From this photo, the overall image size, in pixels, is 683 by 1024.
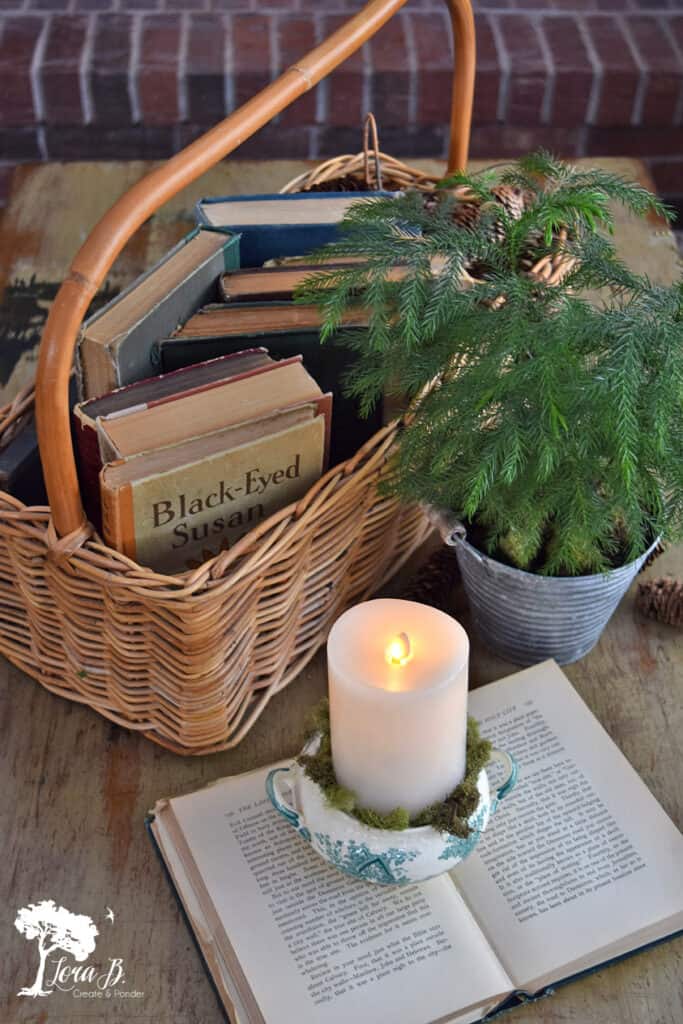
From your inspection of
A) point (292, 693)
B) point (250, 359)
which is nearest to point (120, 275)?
point (250, 359)

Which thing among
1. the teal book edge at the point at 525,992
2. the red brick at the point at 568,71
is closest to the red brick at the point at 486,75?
the red brick at the point at 568,71

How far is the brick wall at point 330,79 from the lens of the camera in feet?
6.62

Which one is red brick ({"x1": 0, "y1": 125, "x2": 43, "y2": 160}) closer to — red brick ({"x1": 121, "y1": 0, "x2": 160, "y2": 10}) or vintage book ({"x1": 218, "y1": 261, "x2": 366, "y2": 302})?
red brick ({"x1": 121, "y1": 0, "x2": 160, "y2": 10})

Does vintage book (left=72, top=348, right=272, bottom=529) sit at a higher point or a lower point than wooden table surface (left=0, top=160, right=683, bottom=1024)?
higher

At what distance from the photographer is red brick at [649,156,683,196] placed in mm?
2213

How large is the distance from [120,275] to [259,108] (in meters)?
0.56

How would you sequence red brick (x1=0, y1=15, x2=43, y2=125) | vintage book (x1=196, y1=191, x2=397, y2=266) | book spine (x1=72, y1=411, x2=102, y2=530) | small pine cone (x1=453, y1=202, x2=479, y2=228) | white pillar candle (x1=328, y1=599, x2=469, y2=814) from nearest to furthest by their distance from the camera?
1. white pillar candle (x1=328, y1=599, x2=469, y2=814)
2. book spine (x1=72, y1=411, x2=102, y2=530)
3. vintage book (x1=196, y1=191, x2=397, y2=266)
4. small pine cone (x1=453, y1=202, x2=479, y2=228)
5. red brick (x1=0, y1=15, x2=43, y2=125)

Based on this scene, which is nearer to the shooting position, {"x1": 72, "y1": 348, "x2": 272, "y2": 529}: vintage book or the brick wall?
{"x1": 72, "y1": 348, "x2": 272, "y2": 529}: vintage book

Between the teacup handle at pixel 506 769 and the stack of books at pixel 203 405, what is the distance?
0.80ft

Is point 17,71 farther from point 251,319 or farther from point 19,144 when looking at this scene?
point 251,319

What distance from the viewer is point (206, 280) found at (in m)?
0.97

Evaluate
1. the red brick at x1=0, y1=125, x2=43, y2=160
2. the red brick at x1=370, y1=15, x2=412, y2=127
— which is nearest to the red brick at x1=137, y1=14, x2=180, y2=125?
the red brick at x1=0, y1=125, x2=43, y2=160

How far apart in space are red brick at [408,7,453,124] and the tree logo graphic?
1686 mm

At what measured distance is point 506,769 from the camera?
0.79 meters
